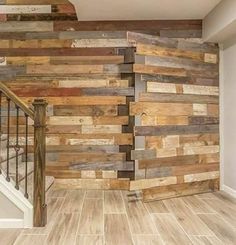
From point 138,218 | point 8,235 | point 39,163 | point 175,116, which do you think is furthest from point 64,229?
Answer: point 175,116

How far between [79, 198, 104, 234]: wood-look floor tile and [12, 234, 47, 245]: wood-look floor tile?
37 cm

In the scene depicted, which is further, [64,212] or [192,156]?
[192,156]

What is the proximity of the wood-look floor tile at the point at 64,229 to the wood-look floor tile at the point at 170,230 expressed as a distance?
0.84 meters

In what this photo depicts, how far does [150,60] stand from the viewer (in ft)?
12.6

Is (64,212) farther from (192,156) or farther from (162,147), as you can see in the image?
(192,156)

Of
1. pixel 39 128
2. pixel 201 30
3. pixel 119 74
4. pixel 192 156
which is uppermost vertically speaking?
pixel 201 30

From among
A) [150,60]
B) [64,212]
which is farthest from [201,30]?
[64,212]

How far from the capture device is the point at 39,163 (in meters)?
2.95

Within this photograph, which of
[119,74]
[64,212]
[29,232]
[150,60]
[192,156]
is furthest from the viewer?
[119,74]

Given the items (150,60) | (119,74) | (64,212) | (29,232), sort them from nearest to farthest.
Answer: (29,232) → (64,212) → (150,60) → (119,74)

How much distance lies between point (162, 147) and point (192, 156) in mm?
558

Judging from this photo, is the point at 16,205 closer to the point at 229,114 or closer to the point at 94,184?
the point at 94,184

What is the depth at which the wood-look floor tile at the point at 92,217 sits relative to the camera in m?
2.86

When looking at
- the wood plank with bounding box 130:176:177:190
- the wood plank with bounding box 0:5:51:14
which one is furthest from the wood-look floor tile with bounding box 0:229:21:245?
the wood plank with bounding box 0:5:51:14
